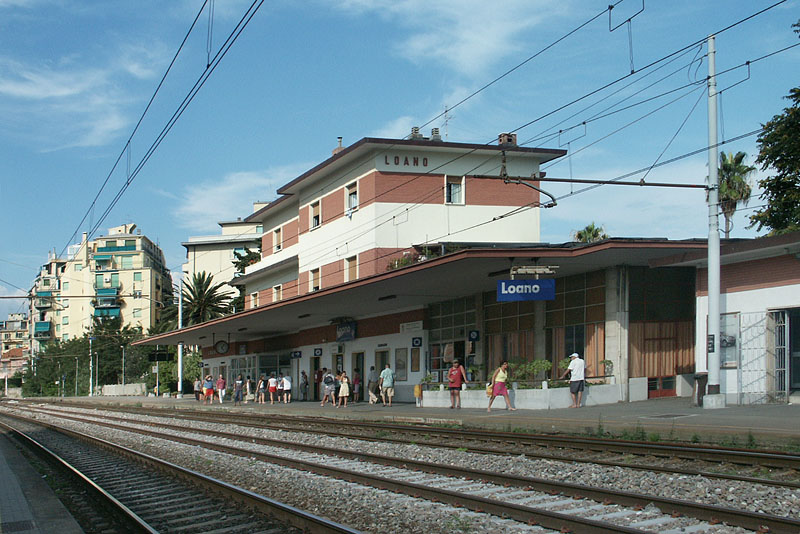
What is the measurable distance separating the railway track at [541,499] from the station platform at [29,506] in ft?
12.6

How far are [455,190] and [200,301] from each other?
131ft

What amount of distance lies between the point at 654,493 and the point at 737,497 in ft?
3.13

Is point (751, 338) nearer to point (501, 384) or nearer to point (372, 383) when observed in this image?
point (501, 384)

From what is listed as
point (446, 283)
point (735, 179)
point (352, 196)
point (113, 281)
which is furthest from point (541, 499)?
point (113, 281)

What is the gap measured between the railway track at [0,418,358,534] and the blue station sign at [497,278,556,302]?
10863mm

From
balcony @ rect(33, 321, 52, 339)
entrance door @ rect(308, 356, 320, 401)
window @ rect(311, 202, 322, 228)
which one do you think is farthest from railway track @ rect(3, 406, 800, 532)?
balcony @ rect(33, 321, 52, 339)

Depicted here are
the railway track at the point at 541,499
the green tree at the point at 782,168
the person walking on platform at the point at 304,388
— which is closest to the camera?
the railway track at the point at 541,499

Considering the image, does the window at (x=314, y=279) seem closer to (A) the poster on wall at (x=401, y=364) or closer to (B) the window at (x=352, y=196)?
(B) the window at (x=352, y=196)

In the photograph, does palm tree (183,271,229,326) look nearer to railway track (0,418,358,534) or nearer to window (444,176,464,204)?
window (444,176,464,204)

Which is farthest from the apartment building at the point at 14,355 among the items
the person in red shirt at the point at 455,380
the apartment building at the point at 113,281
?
the person in red shirt at the point at 455,380

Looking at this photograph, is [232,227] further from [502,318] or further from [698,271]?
[698,271]

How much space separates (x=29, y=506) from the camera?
11.4 m

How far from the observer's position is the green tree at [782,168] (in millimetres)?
32062

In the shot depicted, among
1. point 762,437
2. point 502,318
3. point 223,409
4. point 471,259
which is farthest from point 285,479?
point 223,409
